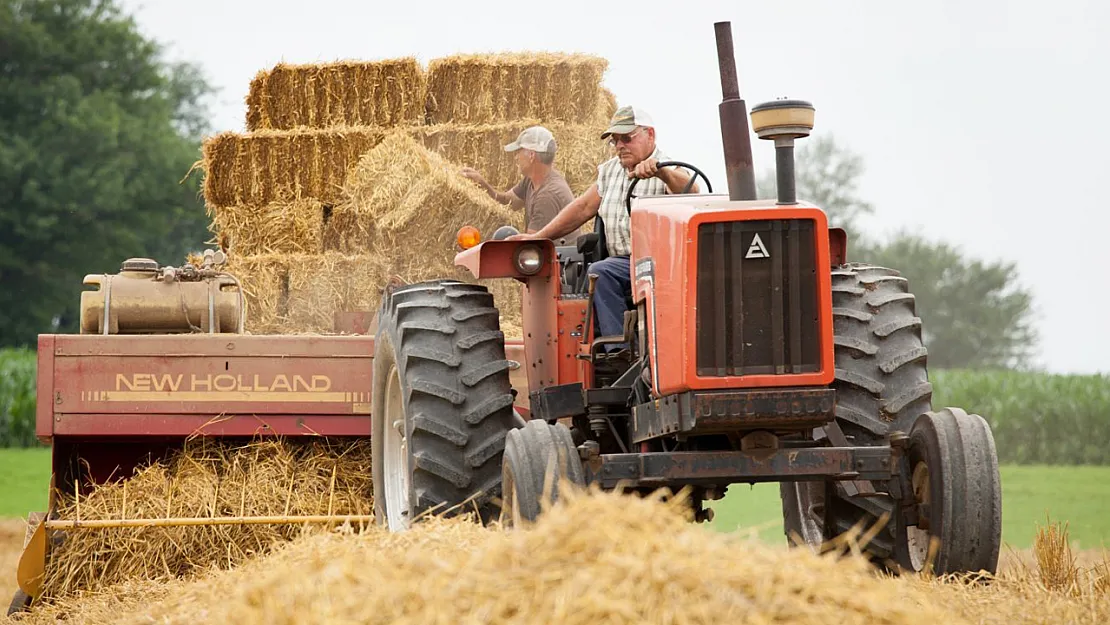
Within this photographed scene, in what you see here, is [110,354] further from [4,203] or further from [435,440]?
[4,203]

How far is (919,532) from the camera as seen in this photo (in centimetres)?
538

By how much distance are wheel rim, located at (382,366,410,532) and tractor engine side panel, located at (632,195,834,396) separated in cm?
179

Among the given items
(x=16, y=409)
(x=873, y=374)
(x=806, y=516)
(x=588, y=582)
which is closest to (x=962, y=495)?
(x=873, y=374)

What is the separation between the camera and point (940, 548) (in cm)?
503

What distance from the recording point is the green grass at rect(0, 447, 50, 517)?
46.4 ft

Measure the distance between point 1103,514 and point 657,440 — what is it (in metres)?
9.63

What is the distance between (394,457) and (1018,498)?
9.62 metres

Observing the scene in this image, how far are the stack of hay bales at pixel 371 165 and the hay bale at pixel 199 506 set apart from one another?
292 cm

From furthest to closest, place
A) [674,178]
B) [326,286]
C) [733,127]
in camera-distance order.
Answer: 1. [326,286]
2. [674,178]
3. [733,127]

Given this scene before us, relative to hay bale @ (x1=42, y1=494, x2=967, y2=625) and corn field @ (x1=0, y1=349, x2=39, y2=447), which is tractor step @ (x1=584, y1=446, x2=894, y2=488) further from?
corn field @ (x1=0, y1=349, x2=39, y2=447)

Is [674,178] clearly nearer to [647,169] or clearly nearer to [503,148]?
[647,169]

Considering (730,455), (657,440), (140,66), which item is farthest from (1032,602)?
(140,66)

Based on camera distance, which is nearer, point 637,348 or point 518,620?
point 518,620

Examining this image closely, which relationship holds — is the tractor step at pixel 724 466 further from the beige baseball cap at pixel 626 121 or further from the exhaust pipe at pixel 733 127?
the beige baseball cap at pixel 626 121
